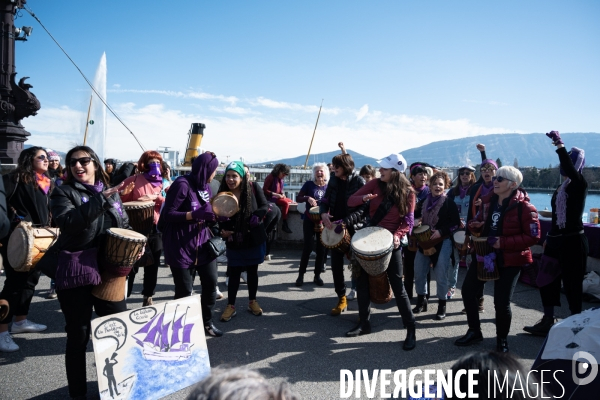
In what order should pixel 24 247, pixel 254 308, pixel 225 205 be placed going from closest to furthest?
1. pixel 24 247
2. pixel 225 205
3. pixel 254 308

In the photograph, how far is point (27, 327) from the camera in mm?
4293

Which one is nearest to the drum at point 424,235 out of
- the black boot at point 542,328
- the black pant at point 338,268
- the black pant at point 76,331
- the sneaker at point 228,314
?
the black pant at point 338,268

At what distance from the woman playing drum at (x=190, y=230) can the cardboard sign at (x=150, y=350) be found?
83cm

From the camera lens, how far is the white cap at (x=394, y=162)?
165 inches

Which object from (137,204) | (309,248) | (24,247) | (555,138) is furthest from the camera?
(309,248)

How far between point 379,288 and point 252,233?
5.20ft

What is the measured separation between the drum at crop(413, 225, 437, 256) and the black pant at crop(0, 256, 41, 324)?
420cm

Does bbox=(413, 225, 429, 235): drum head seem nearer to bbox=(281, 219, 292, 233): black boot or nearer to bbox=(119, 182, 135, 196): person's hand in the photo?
bbox=(119, 182, 135, 196): person's hand

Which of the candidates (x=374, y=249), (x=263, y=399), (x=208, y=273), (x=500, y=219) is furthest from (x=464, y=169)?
(x=263, y=399)

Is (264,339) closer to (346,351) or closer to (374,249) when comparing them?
(346,351)

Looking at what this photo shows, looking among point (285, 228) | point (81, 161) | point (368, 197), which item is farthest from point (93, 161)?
point (285, 228)

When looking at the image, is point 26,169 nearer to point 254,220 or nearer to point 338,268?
point 254,220

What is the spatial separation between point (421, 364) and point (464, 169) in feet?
12.8

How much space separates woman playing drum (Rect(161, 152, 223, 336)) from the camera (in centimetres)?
403
